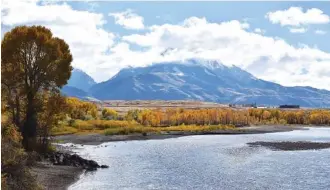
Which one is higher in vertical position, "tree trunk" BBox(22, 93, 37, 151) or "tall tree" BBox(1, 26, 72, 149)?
"tall tree" BBox(1, 26, 72, 149)

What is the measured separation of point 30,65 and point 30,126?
350 inches

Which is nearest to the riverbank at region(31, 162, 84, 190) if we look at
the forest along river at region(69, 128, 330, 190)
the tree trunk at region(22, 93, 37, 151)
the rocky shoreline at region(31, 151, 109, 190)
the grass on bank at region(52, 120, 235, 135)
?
the rocky shoreline at region(31, 151, 109, 190)

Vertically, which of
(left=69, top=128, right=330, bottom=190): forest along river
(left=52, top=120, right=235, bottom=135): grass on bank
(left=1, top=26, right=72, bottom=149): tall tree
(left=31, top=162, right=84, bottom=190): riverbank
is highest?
(left=1, top=26, right=72, bottom=149): tall tree

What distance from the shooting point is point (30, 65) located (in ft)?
215

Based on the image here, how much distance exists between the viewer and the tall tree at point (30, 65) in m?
63.9

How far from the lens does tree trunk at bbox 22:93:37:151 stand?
2522 inches

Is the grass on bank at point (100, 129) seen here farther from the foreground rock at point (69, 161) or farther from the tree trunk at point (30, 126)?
the tree trunk at point (30, 126)

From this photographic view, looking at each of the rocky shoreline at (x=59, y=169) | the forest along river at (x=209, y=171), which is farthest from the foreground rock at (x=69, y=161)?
the forest along river at (x=209, y=171)

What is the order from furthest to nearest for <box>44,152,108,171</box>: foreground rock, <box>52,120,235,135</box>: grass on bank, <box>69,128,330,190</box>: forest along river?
<box>52,120,235,135</box>: grass on bank, <box>44,152,108,171</box>: foreground rock, <box>69,128,330,190</box>: forest along river

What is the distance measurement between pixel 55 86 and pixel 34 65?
437 cm

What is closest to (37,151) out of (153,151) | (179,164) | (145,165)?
(145,165)

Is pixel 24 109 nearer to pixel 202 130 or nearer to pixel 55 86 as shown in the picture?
pixel 55 86

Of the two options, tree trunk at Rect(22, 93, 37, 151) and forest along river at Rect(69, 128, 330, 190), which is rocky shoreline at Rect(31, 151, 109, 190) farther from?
tree trunk at Rect(22, 93, 37, 151)

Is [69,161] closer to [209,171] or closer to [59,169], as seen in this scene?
[59,169]
